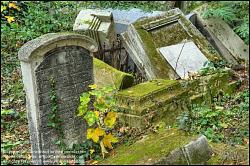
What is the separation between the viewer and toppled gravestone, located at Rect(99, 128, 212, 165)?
4898 millimetres

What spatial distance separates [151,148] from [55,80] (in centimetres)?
156

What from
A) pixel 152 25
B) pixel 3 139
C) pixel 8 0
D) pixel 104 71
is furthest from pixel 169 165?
pixel 8 0

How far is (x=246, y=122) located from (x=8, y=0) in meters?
6.97

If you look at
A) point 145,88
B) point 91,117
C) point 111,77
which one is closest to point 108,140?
point 91,117

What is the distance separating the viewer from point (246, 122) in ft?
20.6

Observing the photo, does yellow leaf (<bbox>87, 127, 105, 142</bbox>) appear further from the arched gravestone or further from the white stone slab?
the white stone slab

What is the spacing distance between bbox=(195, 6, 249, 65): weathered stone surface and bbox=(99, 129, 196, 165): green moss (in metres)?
4.81

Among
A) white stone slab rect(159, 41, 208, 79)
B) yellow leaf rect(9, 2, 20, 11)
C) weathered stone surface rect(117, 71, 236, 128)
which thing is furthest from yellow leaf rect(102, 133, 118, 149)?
yellow leaf rect(9, 2, 20, 11)

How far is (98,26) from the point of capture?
9.71 m

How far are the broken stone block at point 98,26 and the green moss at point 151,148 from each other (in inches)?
164

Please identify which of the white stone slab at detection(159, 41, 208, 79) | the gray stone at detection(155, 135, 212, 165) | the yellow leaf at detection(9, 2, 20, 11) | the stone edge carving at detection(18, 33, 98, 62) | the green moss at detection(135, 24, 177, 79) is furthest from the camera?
the yellow leaf at detection(9, 2, 20, 11)

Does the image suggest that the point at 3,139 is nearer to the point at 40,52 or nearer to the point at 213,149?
the point at 40,52

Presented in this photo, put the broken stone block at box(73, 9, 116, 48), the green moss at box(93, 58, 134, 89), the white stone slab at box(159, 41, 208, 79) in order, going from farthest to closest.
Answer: the broken stone block at box(73, 9, 116, 48) < the white stone slab at box(159, 41, 208, 79) < the green moss at box(93, 58, 134, 89)

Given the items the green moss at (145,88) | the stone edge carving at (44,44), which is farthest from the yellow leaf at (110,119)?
the green moss at (145,88)
